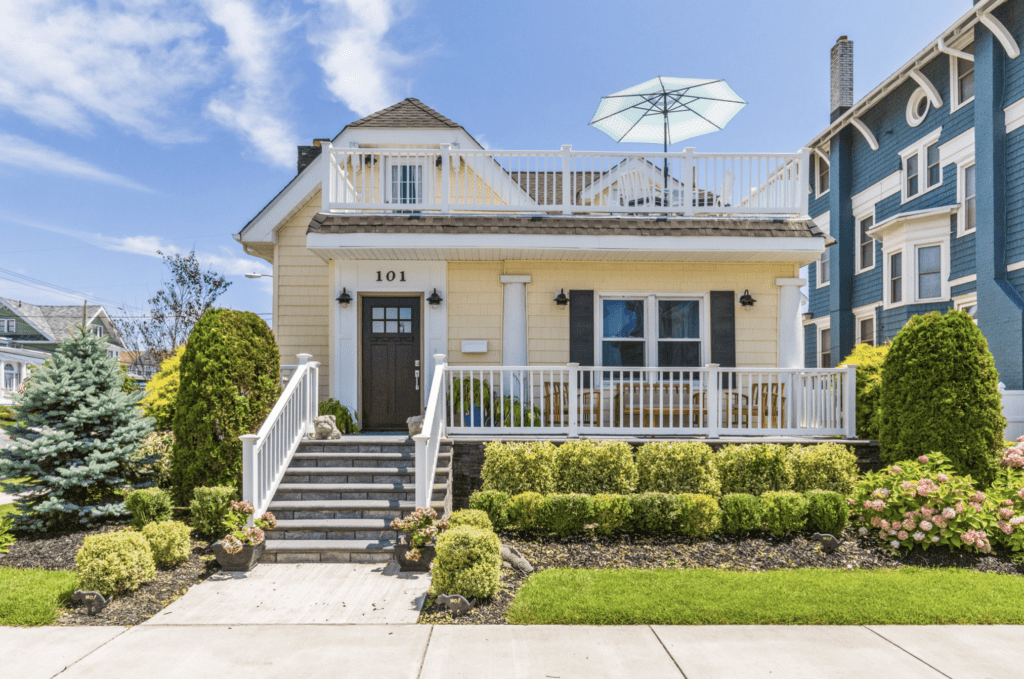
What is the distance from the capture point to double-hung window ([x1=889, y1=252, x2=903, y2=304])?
1587cm

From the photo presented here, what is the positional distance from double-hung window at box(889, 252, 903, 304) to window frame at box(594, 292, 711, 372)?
9.32 meters

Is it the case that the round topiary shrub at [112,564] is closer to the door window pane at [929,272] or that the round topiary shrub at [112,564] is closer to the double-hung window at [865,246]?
the door window pane at [929,272]

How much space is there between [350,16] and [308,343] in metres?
5.18

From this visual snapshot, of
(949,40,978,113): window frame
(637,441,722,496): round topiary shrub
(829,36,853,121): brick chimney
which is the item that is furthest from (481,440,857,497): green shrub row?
(829,36,853,121): brick chimney

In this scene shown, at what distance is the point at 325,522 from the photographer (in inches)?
260

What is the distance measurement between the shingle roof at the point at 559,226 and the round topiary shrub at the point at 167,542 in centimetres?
446

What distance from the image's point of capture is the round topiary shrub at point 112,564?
4.90 meters

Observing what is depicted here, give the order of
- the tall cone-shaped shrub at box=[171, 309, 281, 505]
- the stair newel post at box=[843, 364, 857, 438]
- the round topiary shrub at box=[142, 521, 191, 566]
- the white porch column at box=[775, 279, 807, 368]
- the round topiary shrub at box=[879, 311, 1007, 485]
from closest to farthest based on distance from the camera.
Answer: the round topiary shrub at box=[142, 521, 191, 566] → the round topiary shrub at box=[879, 311, 1007, 485] → the tall cone-shaped shrub at box=[171, 309, 281, 505] → the stair newel post at box=[843, 364, 857, 438] → the white porch column at box=[775, 279, 807, 368]

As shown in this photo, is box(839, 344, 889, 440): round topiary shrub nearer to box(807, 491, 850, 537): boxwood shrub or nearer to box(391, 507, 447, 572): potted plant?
box(807, 491, 850, 537): boxwood shrub

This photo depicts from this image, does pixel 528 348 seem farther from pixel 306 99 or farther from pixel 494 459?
pixel 306 99

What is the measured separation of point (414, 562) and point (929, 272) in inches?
589

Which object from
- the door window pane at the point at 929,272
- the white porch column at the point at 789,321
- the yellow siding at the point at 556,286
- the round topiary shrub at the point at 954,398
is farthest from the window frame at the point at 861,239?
the round topiary shrub at the point at 954,398

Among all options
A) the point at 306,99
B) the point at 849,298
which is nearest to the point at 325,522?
the point at 306,99

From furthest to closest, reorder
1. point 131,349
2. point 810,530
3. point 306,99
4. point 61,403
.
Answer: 1. point 131,349
2. point 306,99
3. point 61,403
4. point 810,530
